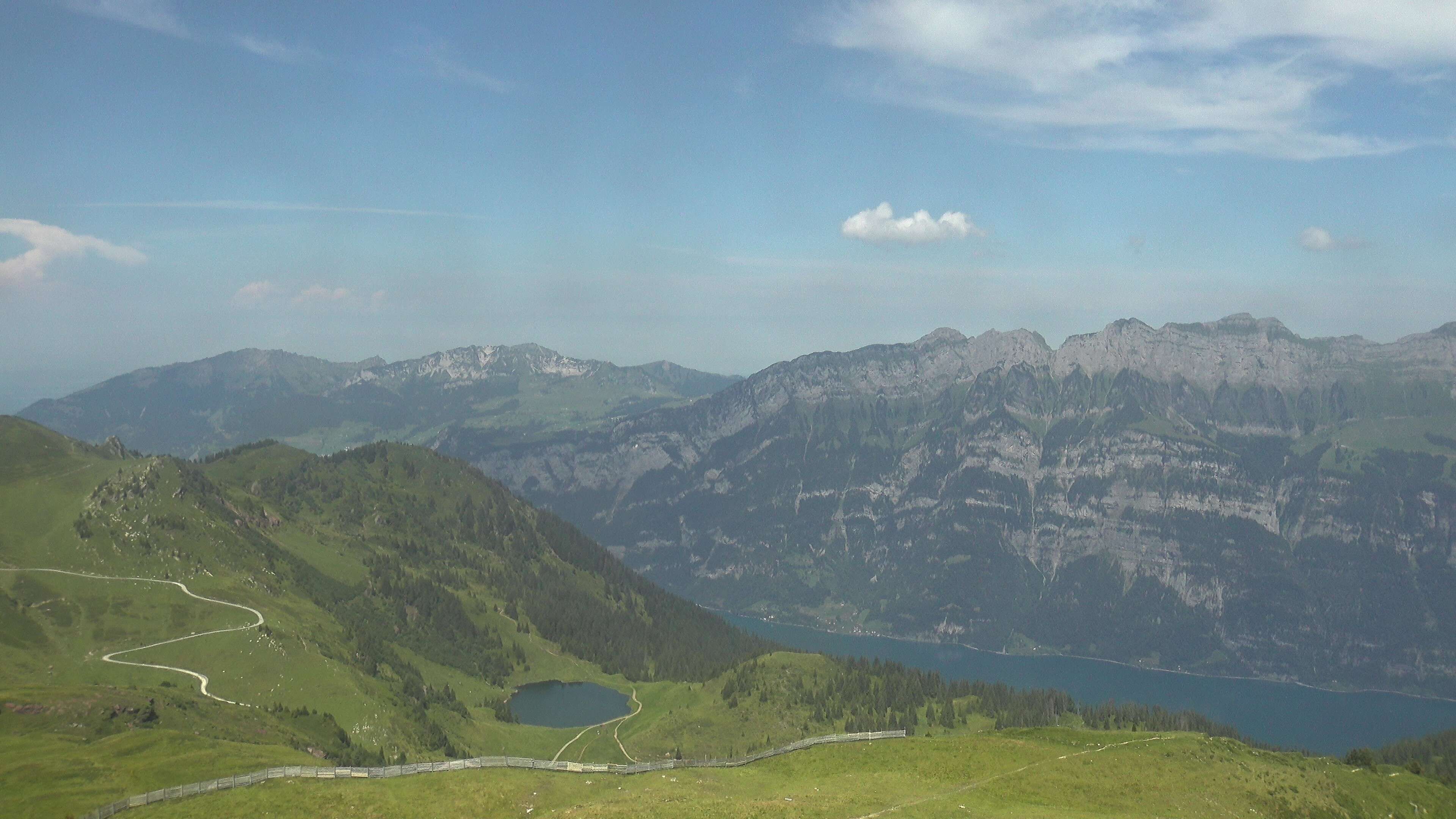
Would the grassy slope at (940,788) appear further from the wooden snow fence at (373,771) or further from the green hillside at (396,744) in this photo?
the wooden snow fence at (373,771)

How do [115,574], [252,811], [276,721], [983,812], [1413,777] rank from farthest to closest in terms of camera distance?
[115,574] → [276,721] → [1413,777] → [983,812] → [252,811]

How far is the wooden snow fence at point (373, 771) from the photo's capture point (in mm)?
83750

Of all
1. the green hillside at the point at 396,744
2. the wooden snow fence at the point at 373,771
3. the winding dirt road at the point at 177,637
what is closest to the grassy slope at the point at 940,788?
the green hillside at the point at 396,744

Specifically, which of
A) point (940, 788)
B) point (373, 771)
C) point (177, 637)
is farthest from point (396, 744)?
point (940, 788)

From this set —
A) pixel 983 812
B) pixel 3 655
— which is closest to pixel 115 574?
pixel 3 655

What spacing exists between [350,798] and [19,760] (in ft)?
139

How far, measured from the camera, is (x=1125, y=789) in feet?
324

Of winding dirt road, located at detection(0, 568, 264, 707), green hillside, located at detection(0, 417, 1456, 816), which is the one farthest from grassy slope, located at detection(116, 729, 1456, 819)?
winding dirt road, located at detection(0, 568, 264, 707)

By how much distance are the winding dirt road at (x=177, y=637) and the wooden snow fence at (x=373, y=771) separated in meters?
69.3

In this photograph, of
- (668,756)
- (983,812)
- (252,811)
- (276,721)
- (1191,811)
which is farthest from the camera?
(668,756)

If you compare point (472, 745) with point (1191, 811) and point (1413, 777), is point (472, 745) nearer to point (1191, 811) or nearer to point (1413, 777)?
point (1191, 811)

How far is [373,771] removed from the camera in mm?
92688

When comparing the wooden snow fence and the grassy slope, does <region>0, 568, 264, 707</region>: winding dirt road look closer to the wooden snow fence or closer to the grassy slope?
the wooden snow fence

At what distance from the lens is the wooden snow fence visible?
275ft
